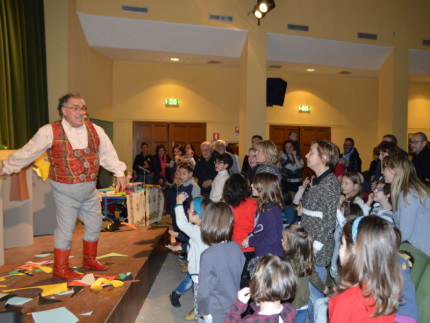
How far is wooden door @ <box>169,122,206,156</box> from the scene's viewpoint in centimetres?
942

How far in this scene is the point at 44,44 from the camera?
602 cm

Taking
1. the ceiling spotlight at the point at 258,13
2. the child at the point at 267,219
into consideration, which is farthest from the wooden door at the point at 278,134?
the child at the point at 267,219

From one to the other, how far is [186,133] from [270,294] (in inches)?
323

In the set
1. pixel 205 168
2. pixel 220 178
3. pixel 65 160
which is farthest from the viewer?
pixel 205 168

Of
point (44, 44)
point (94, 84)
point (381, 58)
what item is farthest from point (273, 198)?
point (381, 58)

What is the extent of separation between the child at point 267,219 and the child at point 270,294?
0.94 metres

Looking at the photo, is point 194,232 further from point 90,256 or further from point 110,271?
point 90,256

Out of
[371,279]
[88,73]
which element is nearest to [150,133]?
[88,73]

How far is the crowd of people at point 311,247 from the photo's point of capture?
132cm

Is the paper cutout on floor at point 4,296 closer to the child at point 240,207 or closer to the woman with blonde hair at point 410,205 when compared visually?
the child at point 240,207

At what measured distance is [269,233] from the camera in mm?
2484

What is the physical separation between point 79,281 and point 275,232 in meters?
1.60

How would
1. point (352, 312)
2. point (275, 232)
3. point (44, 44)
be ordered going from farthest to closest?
point (44, 44) < point (275, 232) < point (352, 312)

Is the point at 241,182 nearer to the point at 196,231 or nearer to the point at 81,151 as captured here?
the point at 196,231
